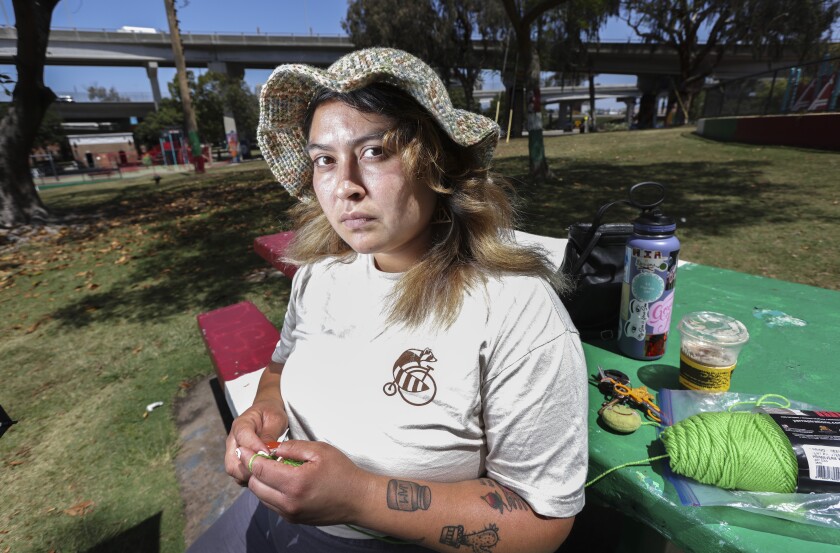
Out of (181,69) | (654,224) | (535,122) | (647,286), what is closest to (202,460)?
(647,286)

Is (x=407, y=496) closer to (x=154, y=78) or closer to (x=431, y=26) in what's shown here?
(x=431, y=26)

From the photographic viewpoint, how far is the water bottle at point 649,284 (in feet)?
4.55

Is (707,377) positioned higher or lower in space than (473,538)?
higher

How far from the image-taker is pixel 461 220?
4.58 feet

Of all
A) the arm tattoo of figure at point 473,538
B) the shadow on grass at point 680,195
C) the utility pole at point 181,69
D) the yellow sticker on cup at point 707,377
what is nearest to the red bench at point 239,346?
the arm tattoo of figure at point 473,538

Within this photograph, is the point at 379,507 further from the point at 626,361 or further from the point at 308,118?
the point at 308,118

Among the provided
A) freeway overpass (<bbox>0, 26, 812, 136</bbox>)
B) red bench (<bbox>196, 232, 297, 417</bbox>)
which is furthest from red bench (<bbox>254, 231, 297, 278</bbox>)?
freeway overpass (<bbox>0, 26, 812, 136</bbox>)

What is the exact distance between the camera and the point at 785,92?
16.0m

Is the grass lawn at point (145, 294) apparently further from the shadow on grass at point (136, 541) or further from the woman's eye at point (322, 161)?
the woman's eye at point (322, 161)

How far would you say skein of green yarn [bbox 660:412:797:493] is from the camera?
A: 1012mm

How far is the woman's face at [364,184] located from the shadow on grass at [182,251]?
1.34m

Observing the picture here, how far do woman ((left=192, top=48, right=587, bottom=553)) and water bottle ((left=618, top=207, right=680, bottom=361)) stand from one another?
0.36m

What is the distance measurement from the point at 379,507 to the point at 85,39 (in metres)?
50.3

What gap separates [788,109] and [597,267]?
64.4 feet
